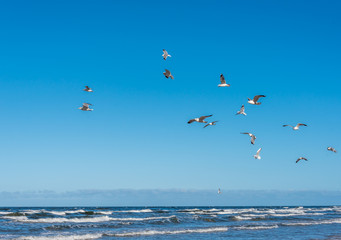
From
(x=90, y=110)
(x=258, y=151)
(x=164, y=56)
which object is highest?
(x=164, y=56)

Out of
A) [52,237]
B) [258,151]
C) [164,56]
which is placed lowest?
[52,237]

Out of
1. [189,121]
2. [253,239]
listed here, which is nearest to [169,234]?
[253,239]

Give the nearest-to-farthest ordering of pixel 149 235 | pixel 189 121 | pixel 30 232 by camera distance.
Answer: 1. pixel 189 121
2. pixel 149 235
3. pixel 30 232

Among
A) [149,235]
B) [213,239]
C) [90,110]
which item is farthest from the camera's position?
[149,235]

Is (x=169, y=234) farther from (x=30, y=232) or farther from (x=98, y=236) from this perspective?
(x=30, y=232)

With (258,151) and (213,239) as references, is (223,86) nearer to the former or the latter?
(258,151)

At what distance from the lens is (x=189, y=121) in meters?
15.5

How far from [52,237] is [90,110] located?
8.38m

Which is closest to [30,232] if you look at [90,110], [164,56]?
[90,110]

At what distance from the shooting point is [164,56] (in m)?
17.3

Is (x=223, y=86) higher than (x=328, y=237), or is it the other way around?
(x=223, y=86)

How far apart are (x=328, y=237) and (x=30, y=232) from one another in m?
17.7

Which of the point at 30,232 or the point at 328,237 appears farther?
the point at 30,232

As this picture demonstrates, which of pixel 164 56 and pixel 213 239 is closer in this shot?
pixel 164 56
